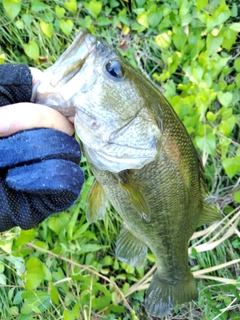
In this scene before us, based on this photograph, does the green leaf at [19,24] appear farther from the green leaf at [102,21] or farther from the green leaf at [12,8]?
the green leaf at [102,21]

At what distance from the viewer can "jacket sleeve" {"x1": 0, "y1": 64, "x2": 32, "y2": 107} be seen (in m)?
1.03

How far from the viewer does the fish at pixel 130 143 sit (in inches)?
41.5

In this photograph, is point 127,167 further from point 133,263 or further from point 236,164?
point 236,164

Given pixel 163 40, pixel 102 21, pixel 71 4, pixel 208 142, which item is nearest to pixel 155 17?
pixel 163 40

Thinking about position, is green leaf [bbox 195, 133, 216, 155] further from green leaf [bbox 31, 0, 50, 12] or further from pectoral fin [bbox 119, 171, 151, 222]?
green leaf [bbox 31, 0, 50, 12]

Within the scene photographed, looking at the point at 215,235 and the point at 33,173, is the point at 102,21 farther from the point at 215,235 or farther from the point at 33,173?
the point at 33,173

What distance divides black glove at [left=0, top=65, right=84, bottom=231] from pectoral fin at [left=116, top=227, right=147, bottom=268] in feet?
2.16

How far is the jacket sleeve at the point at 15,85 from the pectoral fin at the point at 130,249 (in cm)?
84

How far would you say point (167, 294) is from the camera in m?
1.84

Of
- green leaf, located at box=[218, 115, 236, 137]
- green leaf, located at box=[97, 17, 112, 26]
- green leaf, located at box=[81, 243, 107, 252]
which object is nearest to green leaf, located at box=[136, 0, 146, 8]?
green leaf, located at box=[97, 17, 112, 26]

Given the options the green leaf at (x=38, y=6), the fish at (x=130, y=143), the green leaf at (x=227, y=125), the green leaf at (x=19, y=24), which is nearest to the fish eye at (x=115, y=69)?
the fish at (x=130, y=143)

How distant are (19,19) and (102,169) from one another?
151 cm

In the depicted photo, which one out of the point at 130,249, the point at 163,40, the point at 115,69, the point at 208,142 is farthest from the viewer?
the point at 163,40

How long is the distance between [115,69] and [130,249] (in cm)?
85
